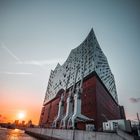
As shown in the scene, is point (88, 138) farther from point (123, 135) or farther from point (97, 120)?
point (97, 120)

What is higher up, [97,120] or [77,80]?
[77,80]

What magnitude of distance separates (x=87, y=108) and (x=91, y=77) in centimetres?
1046

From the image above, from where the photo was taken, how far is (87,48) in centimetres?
4938

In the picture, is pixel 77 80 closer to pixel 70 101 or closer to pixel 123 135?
pixel 70 101

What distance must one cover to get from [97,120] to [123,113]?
71.0m

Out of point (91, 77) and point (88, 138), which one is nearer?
point (88, 138)

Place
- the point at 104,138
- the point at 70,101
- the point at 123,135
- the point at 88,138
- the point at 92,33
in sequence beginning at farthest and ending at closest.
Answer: the point at 92,33 < the point at 70,101 < the point at 88,138 < the point at 104,138 < the point at 123,135

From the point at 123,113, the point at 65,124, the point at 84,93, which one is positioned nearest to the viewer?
the point at 65,124

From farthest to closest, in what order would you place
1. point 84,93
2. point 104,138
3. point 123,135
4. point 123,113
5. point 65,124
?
1. point 123,113
2. point 84,93
3. point 65,124
4. point 104,138
5. point 123,135

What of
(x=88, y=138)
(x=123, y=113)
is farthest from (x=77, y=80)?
(x=123, y=113)

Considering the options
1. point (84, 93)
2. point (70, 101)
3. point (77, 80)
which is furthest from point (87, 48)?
point (70, 101)

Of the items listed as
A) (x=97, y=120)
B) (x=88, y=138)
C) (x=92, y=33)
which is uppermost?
(x=92, y=33)

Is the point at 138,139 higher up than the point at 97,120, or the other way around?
the point at 97,120

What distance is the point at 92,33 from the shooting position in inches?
2085
